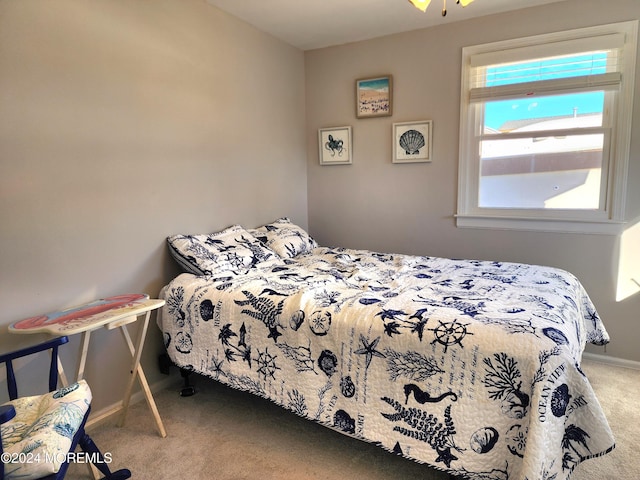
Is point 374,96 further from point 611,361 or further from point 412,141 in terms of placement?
point 611,361

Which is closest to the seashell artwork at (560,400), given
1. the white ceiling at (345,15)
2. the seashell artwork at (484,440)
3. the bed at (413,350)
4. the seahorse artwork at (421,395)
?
the bed at (413,350)

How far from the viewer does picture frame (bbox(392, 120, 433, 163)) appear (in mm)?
3236

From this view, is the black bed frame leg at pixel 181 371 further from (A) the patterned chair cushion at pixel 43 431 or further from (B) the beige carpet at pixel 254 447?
→ (A) the patterned chair cushion at pixel 43 431

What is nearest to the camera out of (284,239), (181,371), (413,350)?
(413,350)

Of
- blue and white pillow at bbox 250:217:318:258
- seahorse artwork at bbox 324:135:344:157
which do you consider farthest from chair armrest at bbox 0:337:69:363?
seahorse artwork at bbox 324:135:344:157

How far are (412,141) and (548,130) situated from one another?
3.22 feet

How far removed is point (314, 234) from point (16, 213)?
248cm

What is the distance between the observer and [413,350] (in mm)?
1575

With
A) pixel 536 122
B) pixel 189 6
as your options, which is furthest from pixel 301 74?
pixel 536 122

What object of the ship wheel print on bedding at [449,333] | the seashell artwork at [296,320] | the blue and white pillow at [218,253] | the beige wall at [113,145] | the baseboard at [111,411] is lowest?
the baseboard at [111,411]

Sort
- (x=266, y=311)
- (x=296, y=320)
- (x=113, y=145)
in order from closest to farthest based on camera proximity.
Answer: (x=296, y=320) < (x=266, y=311) < (x=113, y=145)

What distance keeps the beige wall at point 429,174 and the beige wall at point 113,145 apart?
0.80 m

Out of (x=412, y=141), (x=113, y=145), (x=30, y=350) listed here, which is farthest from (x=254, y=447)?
(x=412, y=141)

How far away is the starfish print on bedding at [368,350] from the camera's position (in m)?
1.65
